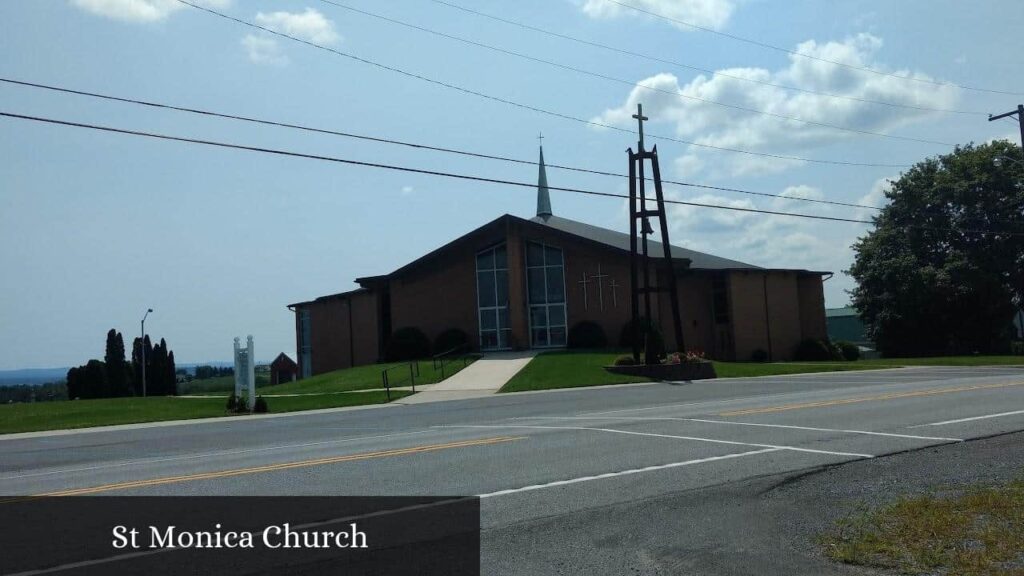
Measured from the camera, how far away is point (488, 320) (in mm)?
49031

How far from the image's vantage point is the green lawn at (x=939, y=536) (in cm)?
612

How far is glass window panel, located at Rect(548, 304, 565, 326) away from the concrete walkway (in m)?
2.95

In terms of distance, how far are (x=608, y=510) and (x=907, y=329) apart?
53.9m

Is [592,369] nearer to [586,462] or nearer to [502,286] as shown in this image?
[502,286]

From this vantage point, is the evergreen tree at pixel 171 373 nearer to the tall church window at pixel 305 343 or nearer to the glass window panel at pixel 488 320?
the tall church window at pixel 305 343

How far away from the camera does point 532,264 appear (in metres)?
48.6

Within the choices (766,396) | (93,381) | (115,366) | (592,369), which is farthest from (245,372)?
(115,366)

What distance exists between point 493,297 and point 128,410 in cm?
2270

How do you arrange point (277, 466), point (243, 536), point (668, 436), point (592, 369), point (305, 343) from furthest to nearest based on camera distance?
1. point (305, 343)
2. point (592, 369)
3. point (668, 436)
4. point (277, 466)
5. point (243, 536)

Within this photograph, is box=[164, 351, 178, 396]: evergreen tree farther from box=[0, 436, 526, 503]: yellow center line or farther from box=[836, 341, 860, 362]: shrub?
box=[0, 436, 526, 503]: yellow center line

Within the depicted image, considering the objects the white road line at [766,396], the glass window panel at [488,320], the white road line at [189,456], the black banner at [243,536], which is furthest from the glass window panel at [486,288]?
the black banner at [243,536]

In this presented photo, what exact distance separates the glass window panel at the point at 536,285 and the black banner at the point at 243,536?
3937 cm

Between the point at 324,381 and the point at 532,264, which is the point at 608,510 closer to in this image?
the point at 324,381

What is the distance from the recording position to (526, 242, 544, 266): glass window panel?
48500 millimetres
